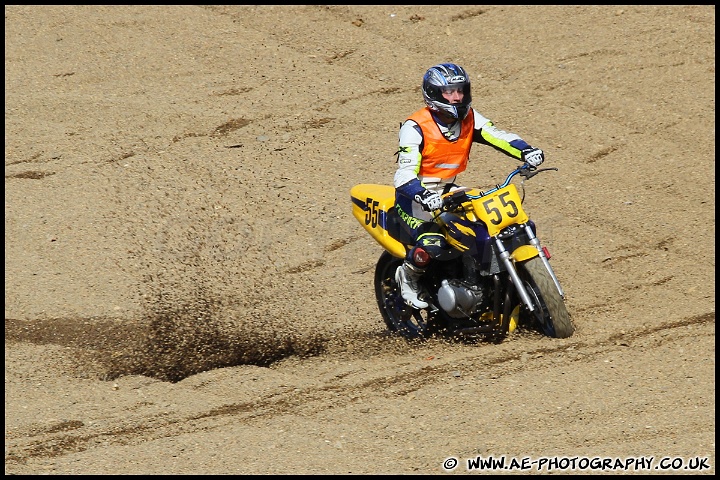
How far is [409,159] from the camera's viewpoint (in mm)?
7699

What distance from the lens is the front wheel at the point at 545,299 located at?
7.34 meters

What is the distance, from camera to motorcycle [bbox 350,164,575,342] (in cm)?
738

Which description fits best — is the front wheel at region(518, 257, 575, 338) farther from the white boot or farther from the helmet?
the helmet

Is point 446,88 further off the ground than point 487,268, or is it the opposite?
point 446,88

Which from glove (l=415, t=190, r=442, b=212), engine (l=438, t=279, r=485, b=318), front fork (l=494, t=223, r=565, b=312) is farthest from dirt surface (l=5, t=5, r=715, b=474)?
glove (l=415, t=190, r=442, b=212)

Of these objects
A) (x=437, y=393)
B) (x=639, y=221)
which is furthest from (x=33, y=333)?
(x=639, y=221)

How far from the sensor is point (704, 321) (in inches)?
308

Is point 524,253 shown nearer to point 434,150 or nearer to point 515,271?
point 515,271

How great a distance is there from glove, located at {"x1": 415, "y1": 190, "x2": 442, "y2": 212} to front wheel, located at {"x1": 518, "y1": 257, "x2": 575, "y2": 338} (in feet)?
2.45

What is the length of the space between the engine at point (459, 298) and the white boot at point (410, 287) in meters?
0.30

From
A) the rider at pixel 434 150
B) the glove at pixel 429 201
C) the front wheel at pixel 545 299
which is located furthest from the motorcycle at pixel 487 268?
the glove at pixel 429 201

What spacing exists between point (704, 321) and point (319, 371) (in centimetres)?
285

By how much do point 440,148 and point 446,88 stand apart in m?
0.45

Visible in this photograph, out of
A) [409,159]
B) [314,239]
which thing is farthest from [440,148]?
[314,239]
